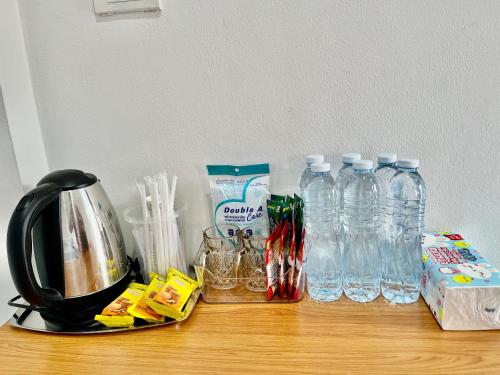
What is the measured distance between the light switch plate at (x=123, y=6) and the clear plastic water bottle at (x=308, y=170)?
468 mm

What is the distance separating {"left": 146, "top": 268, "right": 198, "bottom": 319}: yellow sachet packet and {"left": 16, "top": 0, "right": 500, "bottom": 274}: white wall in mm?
183

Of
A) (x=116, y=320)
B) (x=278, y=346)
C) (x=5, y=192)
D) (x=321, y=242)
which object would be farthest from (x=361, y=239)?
(x=5, y=192)

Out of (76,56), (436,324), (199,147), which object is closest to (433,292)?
(436,324)

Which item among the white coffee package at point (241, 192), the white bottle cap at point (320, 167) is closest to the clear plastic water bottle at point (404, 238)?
the white bottle cap at point (320, 167)

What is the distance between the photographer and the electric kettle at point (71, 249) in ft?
2.38

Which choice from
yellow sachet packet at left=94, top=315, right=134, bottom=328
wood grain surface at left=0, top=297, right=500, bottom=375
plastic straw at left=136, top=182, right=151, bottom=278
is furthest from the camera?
plastic straw at left=136, top=182, right=151, bottom=278

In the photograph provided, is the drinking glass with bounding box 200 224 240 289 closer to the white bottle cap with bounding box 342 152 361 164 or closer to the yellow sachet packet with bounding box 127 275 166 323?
the yellow sachet packet with bounding box 127 275 166 323

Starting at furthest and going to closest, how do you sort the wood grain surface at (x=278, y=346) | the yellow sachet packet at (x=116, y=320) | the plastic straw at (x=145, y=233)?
the plastic straw at (x=145, y=233), the yellow sachet packet at (x=116, y=320), the wood grain surface at (x=278, y=346)

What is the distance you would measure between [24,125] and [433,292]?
38.5 inches

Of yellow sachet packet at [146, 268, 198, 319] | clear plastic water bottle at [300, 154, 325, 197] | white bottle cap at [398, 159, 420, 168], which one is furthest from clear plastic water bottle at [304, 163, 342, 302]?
yellow sachet packet at [146, 268, 198, 319]

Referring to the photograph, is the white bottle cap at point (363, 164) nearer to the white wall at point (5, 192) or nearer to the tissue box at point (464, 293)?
the tissue box at point (464, 293)

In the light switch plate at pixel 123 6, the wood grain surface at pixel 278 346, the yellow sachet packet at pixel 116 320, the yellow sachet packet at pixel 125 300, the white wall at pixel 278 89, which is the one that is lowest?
the wood grain surface at pixel 278 346

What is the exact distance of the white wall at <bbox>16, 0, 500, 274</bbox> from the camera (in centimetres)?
79

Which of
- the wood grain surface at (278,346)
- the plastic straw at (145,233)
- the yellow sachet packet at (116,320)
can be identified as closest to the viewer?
the wood grain surface at (278,346)
